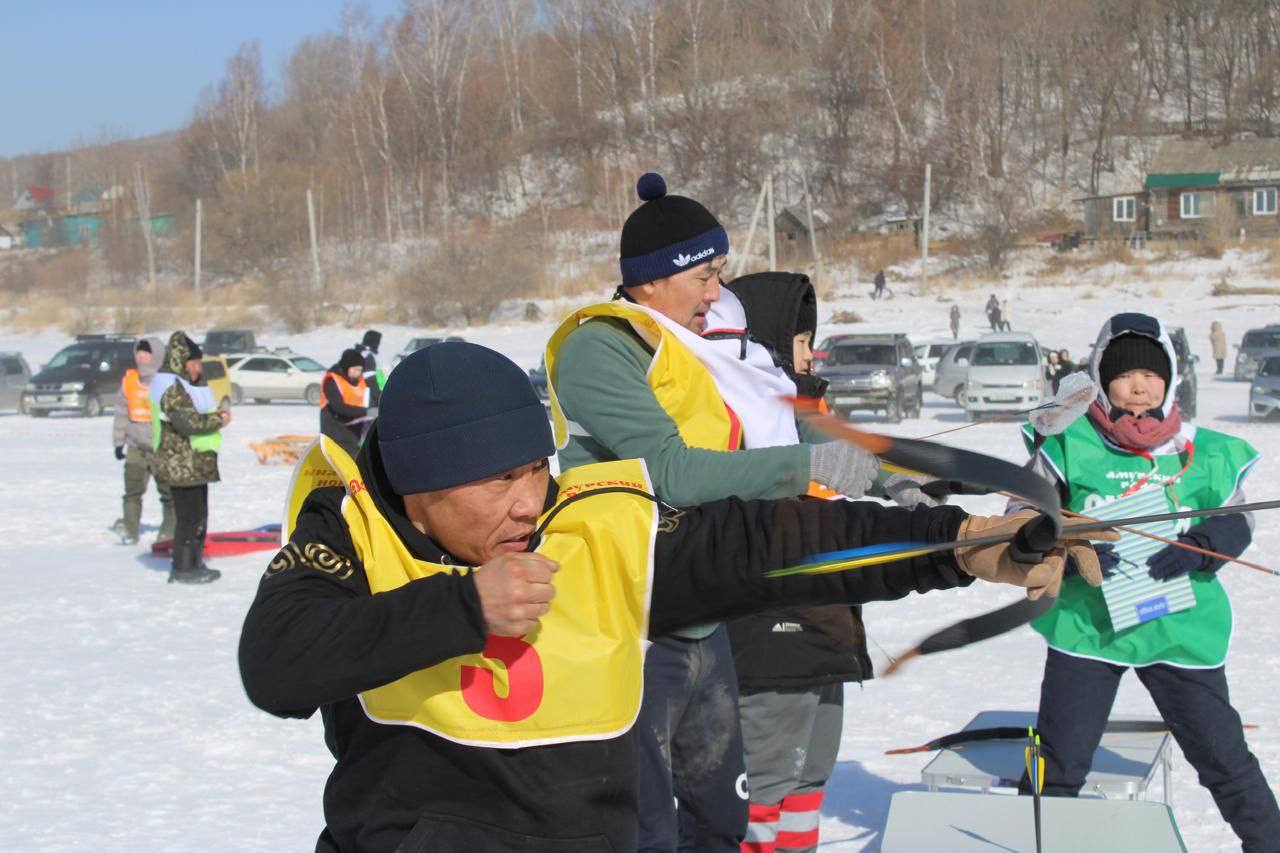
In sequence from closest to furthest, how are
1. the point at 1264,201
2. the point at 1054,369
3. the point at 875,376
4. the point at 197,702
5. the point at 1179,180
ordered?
the point at 197,702, the point at 875,376, the point at 1054,369, the point at 1264,201, the point at 1179,180

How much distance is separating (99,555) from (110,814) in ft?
22.2

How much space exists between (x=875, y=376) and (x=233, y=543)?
46.7ft

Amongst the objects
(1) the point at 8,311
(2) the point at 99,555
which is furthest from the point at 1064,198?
(2) the point at 99,555

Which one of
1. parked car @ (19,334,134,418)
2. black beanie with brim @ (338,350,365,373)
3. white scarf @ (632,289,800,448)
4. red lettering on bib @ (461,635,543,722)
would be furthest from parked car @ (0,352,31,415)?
red lettering on bib @ (461,635,543,722)

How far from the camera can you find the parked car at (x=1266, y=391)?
22078mm

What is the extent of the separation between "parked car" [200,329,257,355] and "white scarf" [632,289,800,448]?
→ 3654cm

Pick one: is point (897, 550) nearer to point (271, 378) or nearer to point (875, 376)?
point (875, 376)

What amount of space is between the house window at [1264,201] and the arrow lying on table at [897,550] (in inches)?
2582

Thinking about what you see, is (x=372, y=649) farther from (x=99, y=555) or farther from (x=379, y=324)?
(x=379, y=324)

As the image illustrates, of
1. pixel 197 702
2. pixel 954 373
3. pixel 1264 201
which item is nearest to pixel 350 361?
pixel 197 702

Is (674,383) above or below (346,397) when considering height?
above

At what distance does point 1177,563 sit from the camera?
3.94 meters

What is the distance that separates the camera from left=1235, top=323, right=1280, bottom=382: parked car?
30.2m

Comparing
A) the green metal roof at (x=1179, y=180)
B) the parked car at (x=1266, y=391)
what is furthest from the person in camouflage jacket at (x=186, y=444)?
the green metal roof at (x=1179, y=180)
